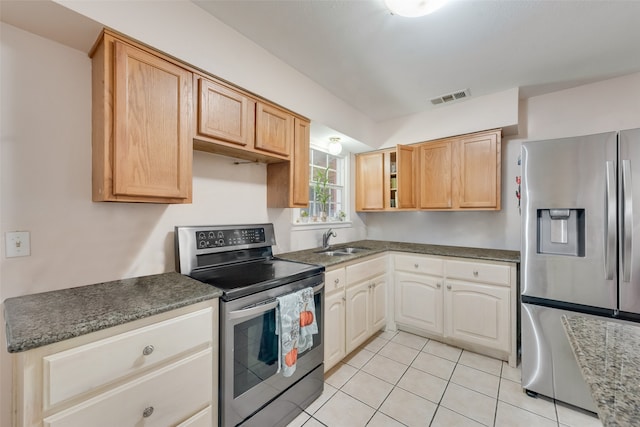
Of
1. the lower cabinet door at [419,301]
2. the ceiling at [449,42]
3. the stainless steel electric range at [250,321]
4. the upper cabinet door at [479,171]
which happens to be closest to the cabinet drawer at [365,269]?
the lower cabinet door at [419,301]

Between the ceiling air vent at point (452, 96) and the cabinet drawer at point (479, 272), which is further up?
the ceiling air vent at point (452, 96)

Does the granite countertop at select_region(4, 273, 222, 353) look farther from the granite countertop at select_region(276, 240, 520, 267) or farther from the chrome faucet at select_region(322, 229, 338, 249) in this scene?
the chrome faucet at select_region(322, 229, 338, 249)

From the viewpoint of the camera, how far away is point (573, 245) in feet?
5.85

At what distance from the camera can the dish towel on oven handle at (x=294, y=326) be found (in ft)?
5.01

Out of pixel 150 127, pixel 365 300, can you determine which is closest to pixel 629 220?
pixel 365 300

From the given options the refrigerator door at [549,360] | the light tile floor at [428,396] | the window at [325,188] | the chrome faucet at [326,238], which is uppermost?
the window at [325,188]

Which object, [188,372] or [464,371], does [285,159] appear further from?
[464,371]

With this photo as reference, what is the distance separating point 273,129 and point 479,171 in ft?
6.90

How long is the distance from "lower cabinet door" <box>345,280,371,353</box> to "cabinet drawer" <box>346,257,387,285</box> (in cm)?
7

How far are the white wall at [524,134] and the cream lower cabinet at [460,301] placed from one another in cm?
69

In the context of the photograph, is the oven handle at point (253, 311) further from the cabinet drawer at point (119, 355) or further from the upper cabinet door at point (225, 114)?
the upper cabinet door at point (225, 114)

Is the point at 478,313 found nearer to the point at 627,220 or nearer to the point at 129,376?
the point at 627,220

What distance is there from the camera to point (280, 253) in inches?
97.1

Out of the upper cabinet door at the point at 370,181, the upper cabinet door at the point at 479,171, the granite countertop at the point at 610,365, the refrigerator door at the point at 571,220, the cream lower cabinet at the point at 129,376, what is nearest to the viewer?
the granite countertop at the point at 610,365
